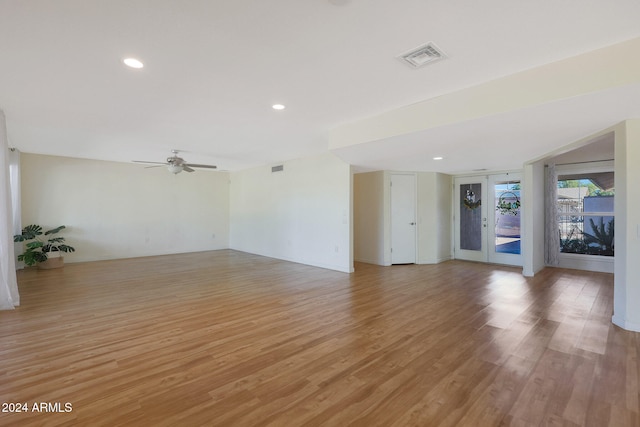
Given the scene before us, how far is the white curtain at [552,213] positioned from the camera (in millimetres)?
6574

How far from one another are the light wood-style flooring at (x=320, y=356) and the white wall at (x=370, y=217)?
219 cm

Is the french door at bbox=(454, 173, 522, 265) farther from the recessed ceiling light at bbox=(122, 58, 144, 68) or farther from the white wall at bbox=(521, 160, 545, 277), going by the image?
the recessed ceiling light at bbox=(122, 58, 144, 68)

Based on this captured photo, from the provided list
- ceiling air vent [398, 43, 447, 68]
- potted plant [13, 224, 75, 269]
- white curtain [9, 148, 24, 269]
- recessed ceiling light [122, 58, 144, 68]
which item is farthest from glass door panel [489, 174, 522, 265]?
white curtain [9, 148, 24, 269]

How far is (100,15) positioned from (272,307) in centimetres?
344

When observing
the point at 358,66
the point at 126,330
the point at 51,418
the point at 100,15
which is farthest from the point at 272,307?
the point at 100,15

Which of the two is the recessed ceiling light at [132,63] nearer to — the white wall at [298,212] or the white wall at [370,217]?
the white wall at [298,212]

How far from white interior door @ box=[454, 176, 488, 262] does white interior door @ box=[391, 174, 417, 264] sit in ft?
5.13

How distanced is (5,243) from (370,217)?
6520 mm

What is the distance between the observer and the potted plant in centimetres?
625

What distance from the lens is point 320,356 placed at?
8.64 feet

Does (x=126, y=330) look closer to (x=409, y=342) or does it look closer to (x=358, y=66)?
(x=409, y=342)

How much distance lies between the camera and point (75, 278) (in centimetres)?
567

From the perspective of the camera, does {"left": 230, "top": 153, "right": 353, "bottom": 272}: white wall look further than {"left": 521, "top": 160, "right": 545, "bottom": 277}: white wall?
Yes

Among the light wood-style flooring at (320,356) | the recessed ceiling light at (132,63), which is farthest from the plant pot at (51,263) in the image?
the recessed ceiling light at (132,63)
